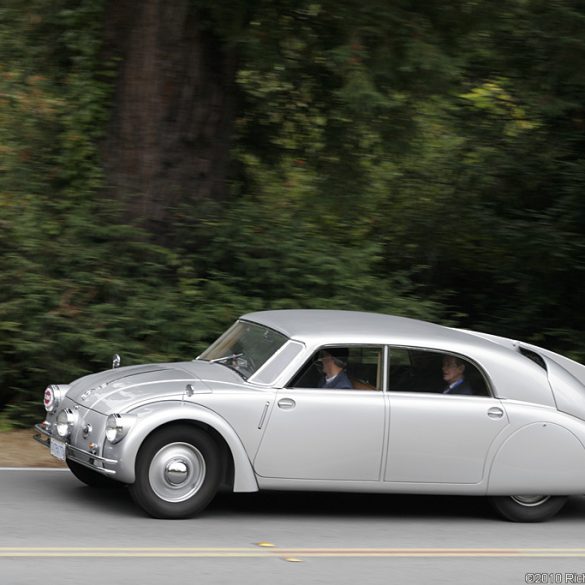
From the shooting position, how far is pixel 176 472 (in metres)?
7.84

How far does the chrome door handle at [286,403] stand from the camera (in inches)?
317

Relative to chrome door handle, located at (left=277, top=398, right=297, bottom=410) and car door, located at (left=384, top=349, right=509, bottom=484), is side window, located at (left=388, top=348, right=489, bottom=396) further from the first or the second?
chrome door handle, located at (left=277, top=398, right=297, bottom=410)

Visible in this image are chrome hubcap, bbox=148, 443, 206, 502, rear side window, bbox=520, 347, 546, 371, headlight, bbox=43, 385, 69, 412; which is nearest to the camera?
chrome hubcap, bbox=148, 443, 206, 502

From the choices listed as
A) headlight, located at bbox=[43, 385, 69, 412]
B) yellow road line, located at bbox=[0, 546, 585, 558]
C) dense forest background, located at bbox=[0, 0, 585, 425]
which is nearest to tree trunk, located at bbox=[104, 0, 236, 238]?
dense forest background, located at bbox=[0, 0, 585, 425]

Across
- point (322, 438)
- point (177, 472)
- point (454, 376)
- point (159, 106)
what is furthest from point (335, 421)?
point (159, 106)

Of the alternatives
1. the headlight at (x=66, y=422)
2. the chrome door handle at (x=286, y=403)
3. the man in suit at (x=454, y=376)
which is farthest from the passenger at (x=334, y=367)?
the headlight at (x=66, y=422)

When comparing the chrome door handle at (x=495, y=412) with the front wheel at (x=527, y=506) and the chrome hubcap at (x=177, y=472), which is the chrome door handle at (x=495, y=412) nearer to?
the front wheel at (x=527, y=506)

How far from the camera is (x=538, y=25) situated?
46.6 feet

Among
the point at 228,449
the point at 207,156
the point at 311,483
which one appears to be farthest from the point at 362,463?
the point at 207,156

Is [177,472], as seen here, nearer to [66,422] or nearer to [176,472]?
[176,472]

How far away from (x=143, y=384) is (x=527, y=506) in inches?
123

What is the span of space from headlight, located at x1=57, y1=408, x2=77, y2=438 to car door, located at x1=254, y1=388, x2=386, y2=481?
4.73 ft

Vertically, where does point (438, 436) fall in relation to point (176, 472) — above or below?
above

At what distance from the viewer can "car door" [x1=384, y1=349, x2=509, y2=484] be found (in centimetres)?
816
